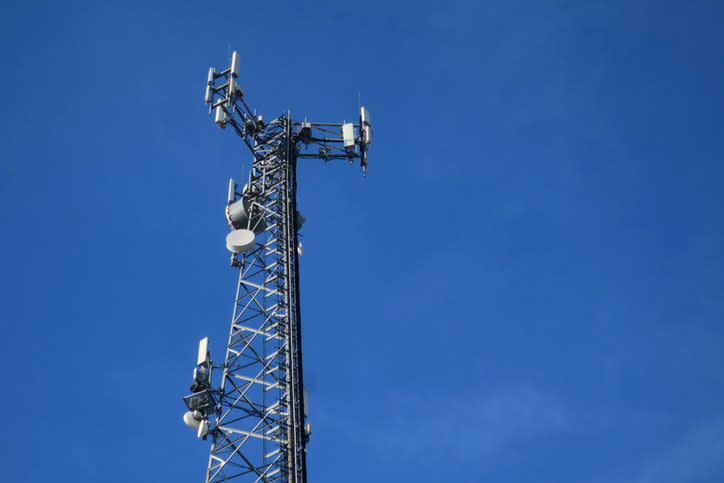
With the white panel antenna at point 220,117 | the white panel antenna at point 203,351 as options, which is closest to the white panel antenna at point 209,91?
the white panel antenna at point 220,117

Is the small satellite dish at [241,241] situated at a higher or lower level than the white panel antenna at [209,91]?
lower

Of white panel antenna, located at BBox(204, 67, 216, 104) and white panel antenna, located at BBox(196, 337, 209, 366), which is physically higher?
white panel antenna, located at BBox(204, 67, 216, 104)

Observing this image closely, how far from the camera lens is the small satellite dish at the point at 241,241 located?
1946 inches

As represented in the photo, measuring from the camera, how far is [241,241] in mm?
49594

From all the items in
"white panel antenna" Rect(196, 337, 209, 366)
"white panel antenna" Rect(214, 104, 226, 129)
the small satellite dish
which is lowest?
"white panel antenna" Rect(196, 337, 209, 366)

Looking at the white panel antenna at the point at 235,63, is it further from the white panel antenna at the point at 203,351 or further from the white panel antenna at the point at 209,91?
the white panel antenna at the point at 203,351

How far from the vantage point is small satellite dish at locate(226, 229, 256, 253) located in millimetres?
49438

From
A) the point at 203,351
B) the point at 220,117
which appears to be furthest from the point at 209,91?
the point at 203,351

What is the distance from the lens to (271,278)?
159 ft

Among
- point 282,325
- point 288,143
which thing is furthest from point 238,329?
point 288,143

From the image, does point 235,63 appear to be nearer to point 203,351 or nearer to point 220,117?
point 220,117

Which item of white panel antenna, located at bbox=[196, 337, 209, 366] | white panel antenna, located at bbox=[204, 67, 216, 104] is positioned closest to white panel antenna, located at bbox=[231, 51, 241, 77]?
white panel antenna, located at bbox=[204, 67, 216, 104]

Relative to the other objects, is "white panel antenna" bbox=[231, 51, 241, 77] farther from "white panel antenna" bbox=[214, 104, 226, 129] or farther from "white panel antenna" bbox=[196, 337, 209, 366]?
"white panel antenna" bbox=[196, 337, 209, 366]

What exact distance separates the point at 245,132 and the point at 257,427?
54.6 ft
